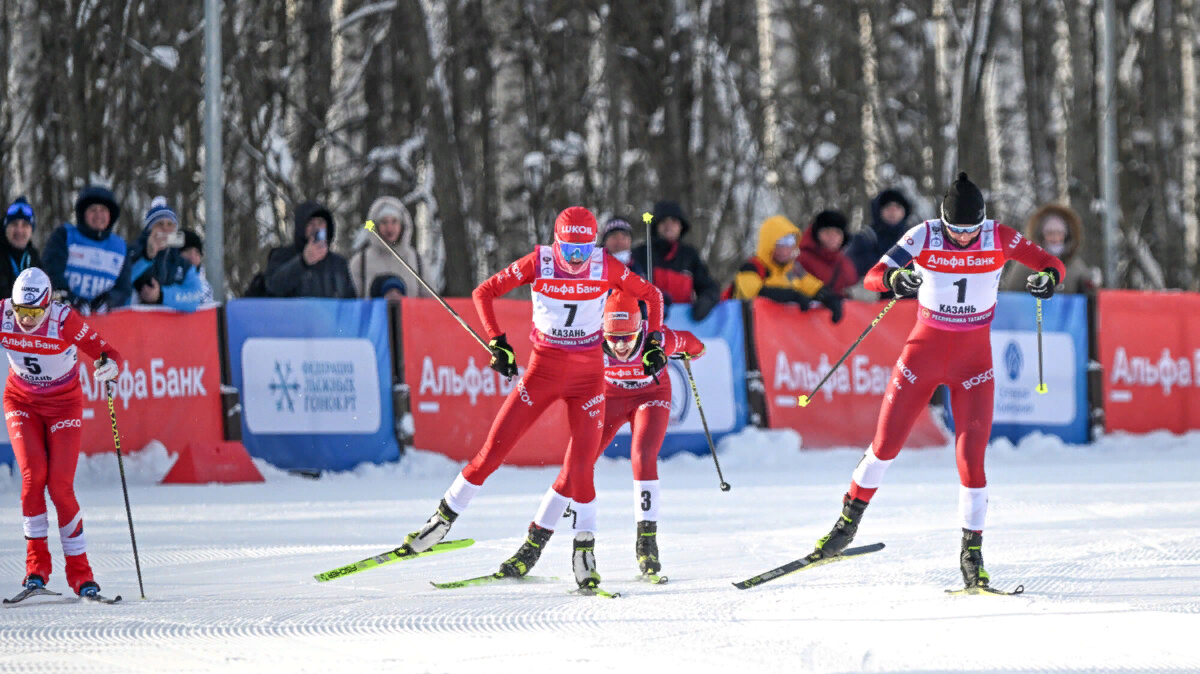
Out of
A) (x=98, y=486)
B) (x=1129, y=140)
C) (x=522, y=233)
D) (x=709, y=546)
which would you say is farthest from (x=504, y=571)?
(x=1129, y=140)

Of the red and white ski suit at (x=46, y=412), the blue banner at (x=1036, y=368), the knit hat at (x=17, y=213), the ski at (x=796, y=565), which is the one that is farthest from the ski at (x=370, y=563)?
the blue banner at (x=1036, y=368)

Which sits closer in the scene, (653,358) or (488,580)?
(488,580)

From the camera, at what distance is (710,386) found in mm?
13047

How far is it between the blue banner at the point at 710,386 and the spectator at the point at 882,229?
4.39 ft

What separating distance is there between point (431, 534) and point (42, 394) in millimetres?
2169

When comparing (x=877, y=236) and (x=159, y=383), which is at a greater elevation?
(x=877, y=236)

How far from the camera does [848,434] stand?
1352 cm

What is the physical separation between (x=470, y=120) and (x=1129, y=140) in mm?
15237

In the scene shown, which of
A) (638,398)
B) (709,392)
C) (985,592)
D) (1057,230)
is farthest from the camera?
(1057,230)

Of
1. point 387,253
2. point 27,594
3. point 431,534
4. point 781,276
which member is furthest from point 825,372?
point 27,594

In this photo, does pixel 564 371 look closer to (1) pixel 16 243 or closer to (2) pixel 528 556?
(2) pixel 528 556

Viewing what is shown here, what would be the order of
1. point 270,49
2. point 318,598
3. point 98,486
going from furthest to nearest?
1. point 270,49
2. point 98,486
3. point 318,598

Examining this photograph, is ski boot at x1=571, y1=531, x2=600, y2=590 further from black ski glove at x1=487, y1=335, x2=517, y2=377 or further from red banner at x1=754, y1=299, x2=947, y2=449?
red banner at x1=754, y1=299, x2=947, y2=449

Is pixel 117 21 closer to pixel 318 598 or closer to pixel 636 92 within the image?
pixel 636 92
